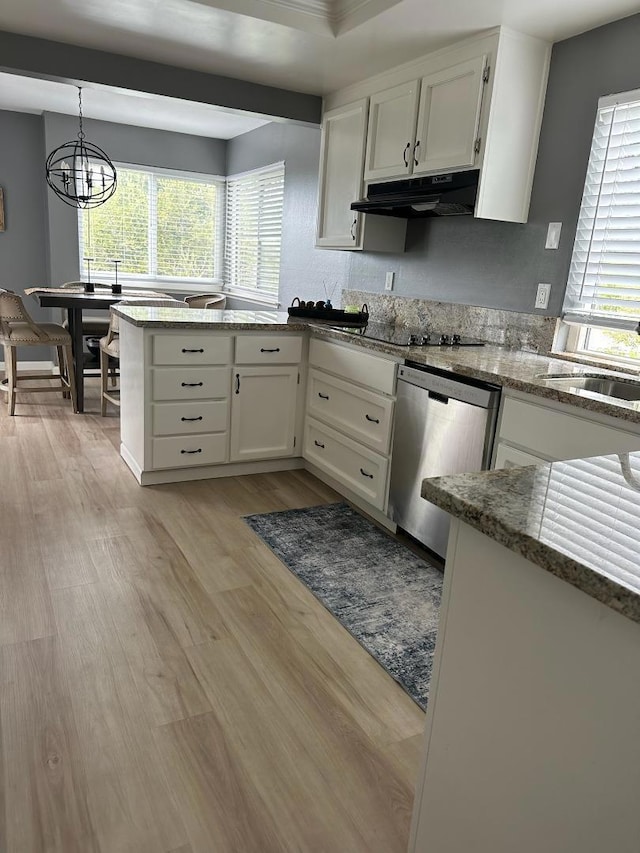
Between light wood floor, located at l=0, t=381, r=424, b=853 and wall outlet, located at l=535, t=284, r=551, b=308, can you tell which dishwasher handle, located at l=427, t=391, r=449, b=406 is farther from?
light wood floor, located at l=0, t=381, r=424, b=853

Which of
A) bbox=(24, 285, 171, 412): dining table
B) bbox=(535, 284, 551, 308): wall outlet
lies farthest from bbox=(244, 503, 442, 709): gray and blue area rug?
bbox=(24, 285, 171, 412): dining table

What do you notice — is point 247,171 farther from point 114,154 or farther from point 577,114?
point 577,114

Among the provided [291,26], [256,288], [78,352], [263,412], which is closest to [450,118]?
[291,26]

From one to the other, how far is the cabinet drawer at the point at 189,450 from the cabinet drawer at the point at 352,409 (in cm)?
58

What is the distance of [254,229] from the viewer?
6121 mm

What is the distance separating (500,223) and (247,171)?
3686mm

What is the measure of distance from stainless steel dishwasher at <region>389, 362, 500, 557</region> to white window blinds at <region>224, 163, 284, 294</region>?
3078 mm

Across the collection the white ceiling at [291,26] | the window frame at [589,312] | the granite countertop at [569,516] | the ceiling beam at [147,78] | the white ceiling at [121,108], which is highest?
the white ceiling at [121,108]

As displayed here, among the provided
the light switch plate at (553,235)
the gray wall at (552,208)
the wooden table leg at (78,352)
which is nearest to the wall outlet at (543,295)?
the gray wall at (552,208)

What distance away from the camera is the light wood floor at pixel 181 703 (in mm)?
1448

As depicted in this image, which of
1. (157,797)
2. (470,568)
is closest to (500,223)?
(470,568)

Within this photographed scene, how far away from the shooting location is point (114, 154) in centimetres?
623

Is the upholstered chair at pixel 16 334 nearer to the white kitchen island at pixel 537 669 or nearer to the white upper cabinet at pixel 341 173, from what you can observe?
the white upper cabinet at pixel 341 173

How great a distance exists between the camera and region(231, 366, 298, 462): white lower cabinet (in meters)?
3.60
